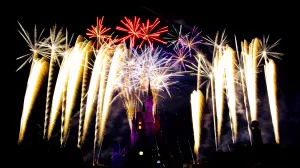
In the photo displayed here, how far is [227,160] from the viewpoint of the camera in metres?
19.5

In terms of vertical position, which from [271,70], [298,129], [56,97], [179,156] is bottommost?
[179,156]

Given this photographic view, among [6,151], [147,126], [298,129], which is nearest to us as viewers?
[6,151]

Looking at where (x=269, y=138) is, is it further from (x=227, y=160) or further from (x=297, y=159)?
(x=297, y=159)

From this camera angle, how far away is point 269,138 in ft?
120

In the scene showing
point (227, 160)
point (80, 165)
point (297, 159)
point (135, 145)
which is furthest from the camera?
point (135, 145)

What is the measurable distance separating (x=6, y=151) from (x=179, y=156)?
56.9 meters

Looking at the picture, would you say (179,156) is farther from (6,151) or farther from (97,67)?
(6,151)

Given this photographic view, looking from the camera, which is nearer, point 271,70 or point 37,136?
point 37,136

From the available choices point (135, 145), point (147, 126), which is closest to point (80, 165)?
point (135, 145)

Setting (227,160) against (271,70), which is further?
(271,70)

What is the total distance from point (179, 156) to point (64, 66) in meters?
46.9

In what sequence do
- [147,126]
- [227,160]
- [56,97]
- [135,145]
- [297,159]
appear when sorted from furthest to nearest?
[147,126], [135,145], [56,97], [227,160], [297,159]

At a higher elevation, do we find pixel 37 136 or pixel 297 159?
pixel 37 136

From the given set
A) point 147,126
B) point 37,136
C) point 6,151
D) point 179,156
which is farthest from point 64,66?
point 179,156
